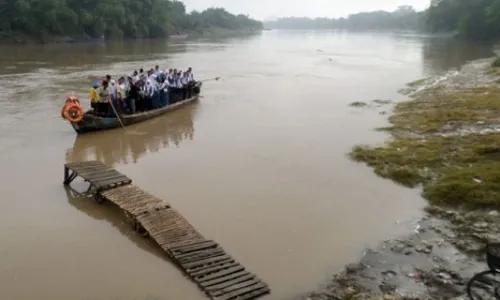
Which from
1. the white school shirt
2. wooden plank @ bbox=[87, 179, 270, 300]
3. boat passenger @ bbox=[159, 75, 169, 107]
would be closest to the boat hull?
boat passenger @ bbox=[159, 75, 169, 107]

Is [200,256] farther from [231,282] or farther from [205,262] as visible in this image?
[231,282]

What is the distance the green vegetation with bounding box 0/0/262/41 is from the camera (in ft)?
211

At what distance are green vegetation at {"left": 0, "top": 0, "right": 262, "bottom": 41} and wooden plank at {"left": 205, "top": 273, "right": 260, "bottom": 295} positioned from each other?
63.7 m

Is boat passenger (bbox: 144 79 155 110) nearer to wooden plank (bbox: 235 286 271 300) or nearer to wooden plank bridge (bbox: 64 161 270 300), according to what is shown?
wooden plank bridge (bbox: 64 161 270 300)

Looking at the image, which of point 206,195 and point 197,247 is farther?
point 206,195

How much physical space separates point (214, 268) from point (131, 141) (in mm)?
9988

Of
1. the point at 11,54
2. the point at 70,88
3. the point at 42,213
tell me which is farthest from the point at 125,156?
the point at 11,54

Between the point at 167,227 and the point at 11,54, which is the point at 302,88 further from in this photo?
the point at 11,54

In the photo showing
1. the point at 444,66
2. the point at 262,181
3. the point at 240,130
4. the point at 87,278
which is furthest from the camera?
the point at 444,66

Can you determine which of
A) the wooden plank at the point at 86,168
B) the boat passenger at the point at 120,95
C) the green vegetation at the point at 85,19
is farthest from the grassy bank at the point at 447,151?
the green vegetation at the point at 85,19

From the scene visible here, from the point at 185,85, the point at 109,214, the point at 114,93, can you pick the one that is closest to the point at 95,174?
the point at 109,214

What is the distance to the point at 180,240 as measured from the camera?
9.55 metres

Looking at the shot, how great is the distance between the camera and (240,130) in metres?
19.5

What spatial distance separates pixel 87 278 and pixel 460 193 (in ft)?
27.3
